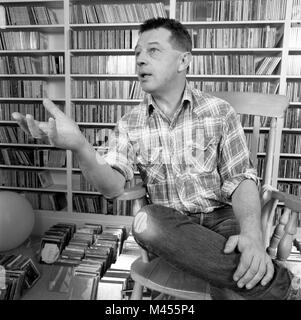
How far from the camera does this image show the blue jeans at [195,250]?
1.99 ft

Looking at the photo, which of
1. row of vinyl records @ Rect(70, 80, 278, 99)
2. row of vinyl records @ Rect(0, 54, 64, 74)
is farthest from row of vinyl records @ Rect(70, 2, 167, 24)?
row of vinyl records @ Rect(70, 80, 278, 99)

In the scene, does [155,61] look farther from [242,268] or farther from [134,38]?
Answer: [134,38]

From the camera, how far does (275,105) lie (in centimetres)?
96

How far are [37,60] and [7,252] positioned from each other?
121 cm

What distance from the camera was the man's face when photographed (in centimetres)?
86

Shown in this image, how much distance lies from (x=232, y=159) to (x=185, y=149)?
0.14 meters

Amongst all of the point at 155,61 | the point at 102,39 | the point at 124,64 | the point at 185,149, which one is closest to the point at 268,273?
the point at 185,149

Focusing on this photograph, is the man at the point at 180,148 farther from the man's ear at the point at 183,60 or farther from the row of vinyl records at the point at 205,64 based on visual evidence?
the row of vinyl records at the point at 205,64

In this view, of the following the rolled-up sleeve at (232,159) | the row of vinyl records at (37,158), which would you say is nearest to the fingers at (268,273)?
the rolled-up sleeve at (232,159)

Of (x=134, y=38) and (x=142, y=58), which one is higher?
(x=134, y=38)

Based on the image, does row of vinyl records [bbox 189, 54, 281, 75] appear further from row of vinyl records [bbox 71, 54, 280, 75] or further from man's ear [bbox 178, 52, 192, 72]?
man's ear [bbox 178, 52, 192, 72]

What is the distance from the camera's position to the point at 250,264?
603 mm

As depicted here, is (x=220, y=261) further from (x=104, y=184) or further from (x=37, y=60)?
(x=37, y=60)
